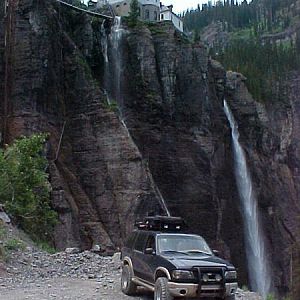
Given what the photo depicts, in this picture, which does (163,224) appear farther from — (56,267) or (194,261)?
(56,267)

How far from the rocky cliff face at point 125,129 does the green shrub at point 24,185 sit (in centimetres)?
500

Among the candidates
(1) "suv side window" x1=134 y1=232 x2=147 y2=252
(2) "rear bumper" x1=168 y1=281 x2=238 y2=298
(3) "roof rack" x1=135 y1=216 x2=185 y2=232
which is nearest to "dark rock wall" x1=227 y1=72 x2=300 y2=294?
(3) "roof rack" x1=135 y1=216 x2=185 y2=232

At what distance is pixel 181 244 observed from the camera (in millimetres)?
12703

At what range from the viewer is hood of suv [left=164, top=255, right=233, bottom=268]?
11.3 m

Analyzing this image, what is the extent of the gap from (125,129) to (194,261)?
27595 mm

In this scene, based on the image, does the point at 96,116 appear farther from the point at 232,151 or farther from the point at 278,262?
the point at 278,262

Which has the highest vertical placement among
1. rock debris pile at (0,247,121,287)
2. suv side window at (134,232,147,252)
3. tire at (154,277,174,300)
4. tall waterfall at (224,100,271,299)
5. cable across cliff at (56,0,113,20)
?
cable across cliff at (56,0,113,20)

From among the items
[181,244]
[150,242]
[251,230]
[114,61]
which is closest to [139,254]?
[150,242]

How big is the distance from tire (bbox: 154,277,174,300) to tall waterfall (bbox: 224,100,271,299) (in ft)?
113

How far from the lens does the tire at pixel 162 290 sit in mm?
11141

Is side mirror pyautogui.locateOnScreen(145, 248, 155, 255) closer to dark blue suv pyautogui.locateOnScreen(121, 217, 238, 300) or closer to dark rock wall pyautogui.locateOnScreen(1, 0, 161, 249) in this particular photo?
dark blue suv pyautogui.locateOnScreen(121, 217, 238, 300)

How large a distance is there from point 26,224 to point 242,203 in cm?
2659

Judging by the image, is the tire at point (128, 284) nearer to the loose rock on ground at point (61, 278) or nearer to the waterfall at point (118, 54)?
the loose rock on ground at point (61, 278)

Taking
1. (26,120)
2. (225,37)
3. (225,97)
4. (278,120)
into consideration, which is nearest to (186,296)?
(26,120)
